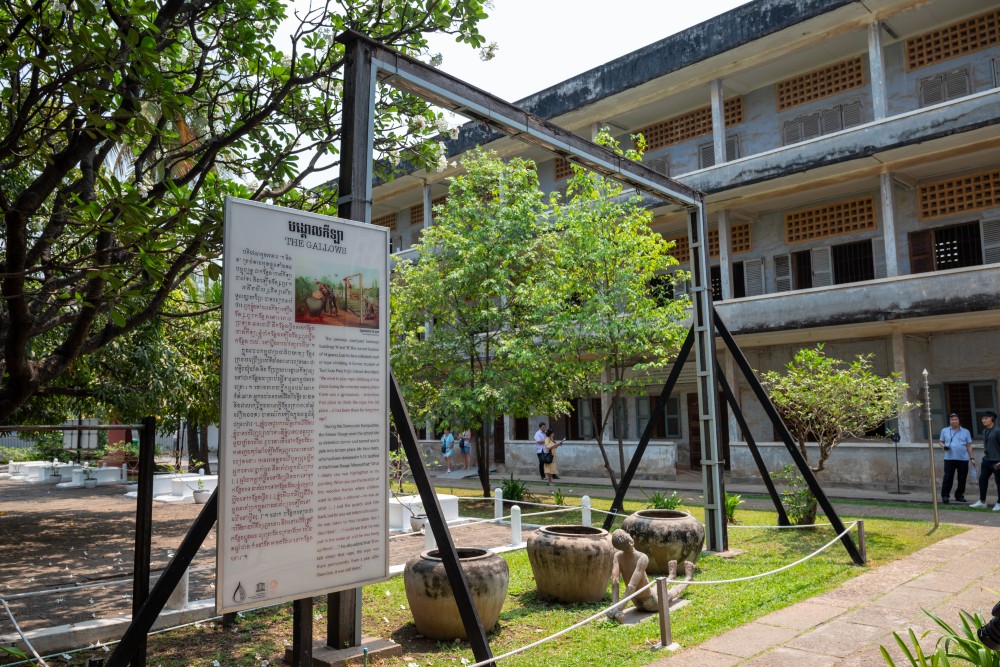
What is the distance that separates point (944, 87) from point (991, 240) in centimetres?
372

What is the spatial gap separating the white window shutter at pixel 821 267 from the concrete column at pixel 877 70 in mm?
3901

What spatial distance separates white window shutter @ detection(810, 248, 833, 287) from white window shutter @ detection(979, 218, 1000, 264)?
344cm

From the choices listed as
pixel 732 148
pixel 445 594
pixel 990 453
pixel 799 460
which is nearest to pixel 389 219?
pixel 732 148

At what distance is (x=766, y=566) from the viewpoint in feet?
27.2

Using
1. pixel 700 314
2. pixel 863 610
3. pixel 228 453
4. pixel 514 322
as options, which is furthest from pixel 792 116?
pixel 228 453

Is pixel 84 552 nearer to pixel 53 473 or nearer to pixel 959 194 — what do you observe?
pixel 53 473

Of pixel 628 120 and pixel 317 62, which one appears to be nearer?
pixel 317 62

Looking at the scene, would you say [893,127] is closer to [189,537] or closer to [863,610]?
[863,610]

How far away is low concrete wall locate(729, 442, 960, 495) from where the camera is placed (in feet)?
52.5

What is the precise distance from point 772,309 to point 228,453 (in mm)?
16525

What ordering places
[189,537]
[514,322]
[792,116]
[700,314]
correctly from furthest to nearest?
[792,116], [514,322], [700,314], [189,537]

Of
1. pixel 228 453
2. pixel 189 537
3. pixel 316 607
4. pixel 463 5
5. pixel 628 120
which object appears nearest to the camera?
pixel 228 453

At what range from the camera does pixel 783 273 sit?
20094 millimetres

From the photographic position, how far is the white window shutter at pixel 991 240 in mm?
16594
